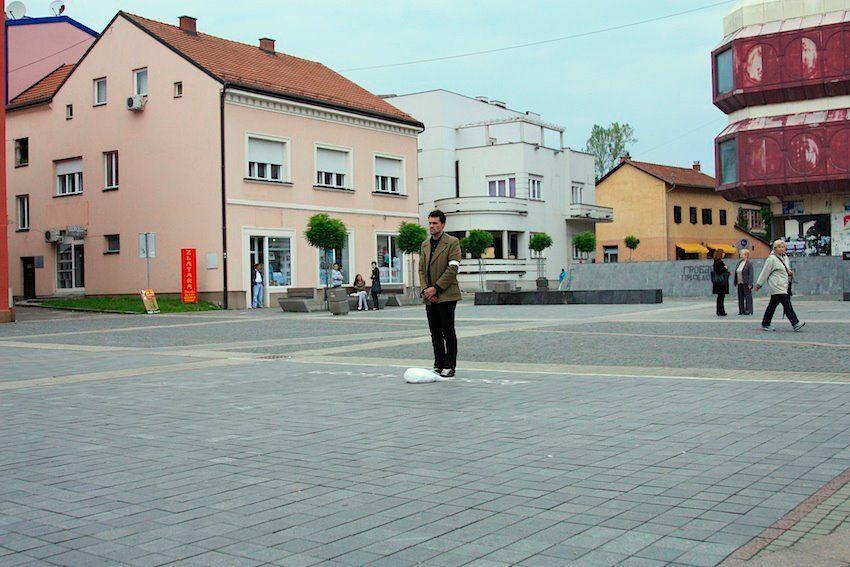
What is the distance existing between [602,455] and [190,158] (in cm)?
3282

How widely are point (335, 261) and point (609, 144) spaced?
57.4 m

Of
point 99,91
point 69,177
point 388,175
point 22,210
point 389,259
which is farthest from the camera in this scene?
point 388,175

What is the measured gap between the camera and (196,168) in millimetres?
36094

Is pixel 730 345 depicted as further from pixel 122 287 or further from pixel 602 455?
pixel 122 287

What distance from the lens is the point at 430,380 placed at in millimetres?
10219

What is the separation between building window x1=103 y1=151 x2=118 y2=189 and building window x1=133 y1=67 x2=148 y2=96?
299 cm

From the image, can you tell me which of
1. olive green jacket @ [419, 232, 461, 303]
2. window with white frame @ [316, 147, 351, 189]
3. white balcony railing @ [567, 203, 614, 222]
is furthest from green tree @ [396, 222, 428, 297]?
olive green jacket @ [419, 232, 461, 303]

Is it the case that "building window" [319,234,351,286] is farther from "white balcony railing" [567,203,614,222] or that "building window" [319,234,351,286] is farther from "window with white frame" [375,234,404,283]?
"white balcony railing" [567,203,614,222]

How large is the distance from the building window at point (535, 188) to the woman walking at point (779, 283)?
39720 mm

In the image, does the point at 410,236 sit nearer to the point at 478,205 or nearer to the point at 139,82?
the point at 139,82

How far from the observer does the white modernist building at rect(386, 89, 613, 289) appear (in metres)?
53.6

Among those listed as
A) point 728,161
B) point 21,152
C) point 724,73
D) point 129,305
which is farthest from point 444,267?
Answer: point 21,152

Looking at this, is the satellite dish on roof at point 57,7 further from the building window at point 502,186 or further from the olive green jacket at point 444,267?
the olive green jacket at point 444,267

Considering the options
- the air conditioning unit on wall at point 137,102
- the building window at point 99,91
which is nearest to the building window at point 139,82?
the air conditioning unit on wall at point 137,102
